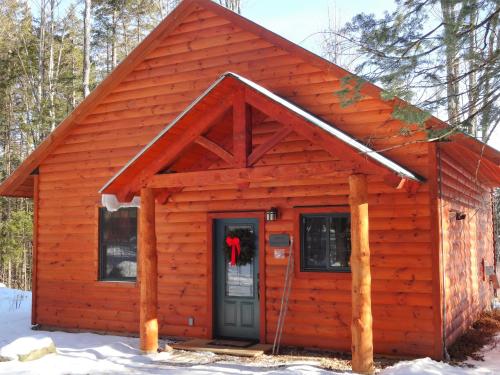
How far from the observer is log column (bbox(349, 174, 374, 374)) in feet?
22.5

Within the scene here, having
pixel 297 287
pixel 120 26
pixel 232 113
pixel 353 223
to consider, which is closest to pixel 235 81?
pixel 232 113

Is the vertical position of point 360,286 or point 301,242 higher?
point 301,242

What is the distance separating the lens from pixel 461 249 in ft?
32.4

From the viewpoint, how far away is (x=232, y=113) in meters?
8.41

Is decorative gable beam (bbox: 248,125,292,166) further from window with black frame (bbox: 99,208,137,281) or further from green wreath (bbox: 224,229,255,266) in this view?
window with black frame (bbox: 99,208,137,281)

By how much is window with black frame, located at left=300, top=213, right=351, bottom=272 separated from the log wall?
218mm

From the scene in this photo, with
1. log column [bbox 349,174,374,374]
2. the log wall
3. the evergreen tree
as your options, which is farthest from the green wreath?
the evergreen tree

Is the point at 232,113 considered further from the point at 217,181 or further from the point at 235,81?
the point at 217,181

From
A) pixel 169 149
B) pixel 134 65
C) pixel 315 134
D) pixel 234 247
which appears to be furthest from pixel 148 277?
pixel 134 65

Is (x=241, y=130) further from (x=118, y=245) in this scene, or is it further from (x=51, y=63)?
(x=51, y=63)

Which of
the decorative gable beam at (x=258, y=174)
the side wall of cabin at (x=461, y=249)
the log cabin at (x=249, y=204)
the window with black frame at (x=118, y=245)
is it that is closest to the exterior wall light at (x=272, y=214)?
the log cabin at (x=249, y=204)

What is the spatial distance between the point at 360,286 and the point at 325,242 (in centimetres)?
183

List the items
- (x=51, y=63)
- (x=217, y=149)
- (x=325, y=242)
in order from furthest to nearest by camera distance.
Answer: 1. (x=51, y=63)
2. (x=325, y=242)
3. (x=217, y=149)

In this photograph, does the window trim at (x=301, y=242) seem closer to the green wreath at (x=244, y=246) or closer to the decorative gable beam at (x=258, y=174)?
the green wreath at (x=244, y=246)
